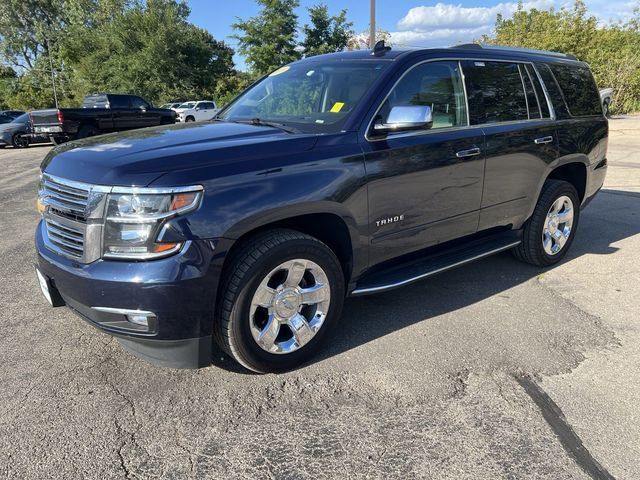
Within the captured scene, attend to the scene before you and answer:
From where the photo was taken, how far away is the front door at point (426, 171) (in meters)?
3.30

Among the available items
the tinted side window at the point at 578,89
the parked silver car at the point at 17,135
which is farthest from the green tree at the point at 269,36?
the tinted side window at the point at 578,89

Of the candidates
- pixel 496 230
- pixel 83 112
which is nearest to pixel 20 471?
pixel 496 230

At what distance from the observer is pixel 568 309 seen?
403 cm

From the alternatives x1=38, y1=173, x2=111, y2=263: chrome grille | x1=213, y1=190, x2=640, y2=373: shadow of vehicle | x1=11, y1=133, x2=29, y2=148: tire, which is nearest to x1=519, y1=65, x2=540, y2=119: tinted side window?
x1=213, y1=190, x2=640, y2=373: shadow of vehicle

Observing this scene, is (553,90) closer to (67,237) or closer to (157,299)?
(157,299)

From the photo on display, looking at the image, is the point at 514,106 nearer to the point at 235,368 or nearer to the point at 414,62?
the point at 414,62

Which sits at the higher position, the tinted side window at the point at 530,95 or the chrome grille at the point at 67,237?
the tinted side window at the point at 530,95

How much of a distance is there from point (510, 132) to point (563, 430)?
2.46 meters

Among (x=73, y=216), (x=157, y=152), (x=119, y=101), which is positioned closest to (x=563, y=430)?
(x=157, y=152)

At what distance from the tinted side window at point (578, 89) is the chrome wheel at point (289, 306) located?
3.30m

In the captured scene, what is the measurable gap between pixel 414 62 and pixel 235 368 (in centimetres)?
242

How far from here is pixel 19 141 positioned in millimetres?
19094

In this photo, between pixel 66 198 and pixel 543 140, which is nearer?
pixel 66 198

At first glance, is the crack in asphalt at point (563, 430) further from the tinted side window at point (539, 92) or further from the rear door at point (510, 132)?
the tinted side window at point (539, 92)
